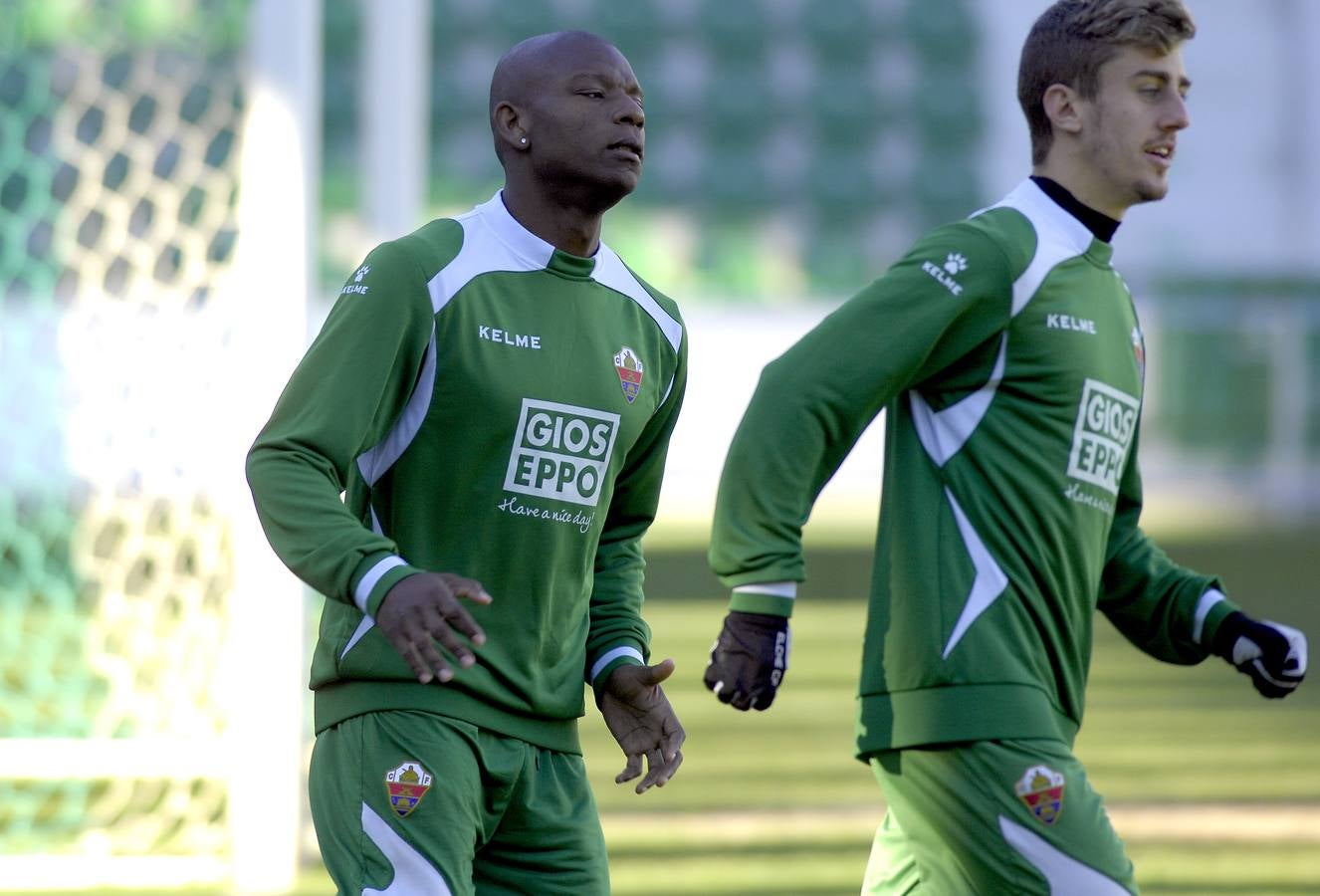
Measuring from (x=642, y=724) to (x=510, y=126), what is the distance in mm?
837

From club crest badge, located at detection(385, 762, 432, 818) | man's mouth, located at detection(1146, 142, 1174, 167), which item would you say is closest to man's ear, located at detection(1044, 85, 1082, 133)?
man's mouth, located at detection(1146, 142, 1174, 167)

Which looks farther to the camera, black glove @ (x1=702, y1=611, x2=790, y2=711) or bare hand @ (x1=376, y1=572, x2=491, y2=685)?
black glove @ (x1=702, y1=611, x2=790, y2=711)

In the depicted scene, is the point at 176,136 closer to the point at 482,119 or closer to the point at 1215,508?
the point at 1215,508

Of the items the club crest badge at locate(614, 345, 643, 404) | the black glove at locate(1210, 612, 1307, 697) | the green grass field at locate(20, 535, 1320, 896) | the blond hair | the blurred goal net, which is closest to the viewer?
the club crest badge at locate(614, 345, 643, 404)

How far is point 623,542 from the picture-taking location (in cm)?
266

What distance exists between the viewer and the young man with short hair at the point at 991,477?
2.44 meters

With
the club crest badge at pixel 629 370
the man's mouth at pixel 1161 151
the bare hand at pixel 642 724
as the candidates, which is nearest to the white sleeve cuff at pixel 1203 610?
the man's mouth at pixel 1161 151

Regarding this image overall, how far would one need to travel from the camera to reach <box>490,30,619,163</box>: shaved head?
2.42 m

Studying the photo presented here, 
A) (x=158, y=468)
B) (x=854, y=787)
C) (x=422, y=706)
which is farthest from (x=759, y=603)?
(x=854, y=787)

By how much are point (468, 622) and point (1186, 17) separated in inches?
58.2

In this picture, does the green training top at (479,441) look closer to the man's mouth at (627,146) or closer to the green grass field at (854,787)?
the man's mouth at (627,146)

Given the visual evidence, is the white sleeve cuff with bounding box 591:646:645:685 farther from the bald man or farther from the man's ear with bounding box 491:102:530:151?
the man's ear with bounding box 491:102:530:151

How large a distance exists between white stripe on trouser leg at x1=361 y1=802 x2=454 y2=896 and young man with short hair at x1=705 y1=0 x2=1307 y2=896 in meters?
0.45

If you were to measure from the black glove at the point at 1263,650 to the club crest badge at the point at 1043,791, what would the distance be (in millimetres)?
522
